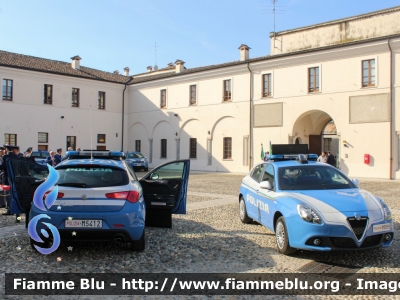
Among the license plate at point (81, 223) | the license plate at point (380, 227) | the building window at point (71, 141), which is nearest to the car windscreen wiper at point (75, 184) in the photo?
the license plate at point (81, 223)

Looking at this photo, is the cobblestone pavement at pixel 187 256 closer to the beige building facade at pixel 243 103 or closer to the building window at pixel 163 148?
the beige building facade at pixel 243 103

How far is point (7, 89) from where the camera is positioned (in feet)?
102

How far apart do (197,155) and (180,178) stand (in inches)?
1000

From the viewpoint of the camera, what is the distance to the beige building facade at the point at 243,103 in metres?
24.1

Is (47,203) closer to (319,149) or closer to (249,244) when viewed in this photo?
(249,244)

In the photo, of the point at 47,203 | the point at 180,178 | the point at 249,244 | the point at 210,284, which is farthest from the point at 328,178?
the point at 47,203

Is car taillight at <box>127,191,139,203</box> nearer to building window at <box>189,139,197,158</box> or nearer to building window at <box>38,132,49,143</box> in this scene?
building window at <box>189,139,197,158</box>

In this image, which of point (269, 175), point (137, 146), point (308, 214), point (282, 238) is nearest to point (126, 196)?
point (282, 238)

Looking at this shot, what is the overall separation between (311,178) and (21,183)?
5.19m

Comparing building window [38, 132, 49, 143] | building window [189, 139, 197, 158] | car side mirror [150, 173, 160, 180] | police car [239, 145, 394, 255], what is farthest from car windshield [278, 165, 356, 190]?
building window [38, 132, 49, 143]

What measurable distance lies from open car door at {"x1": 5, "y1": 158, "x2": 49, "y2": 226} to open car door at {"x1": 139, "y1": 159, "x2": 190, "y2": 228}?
202 cm

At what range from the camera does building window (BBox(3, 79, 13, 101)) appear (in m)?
30.9

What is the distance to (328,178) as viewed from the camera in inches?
280

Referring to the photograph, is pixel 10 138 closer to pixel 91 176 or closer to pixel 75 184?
pixel 91 176
